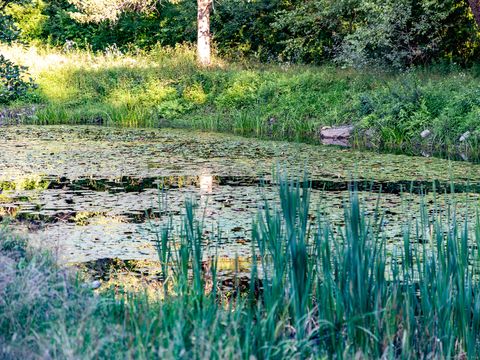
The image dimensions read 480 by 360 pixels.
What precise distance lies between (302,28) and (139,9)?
417 centimetres

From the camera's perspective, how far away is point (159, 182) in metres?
7.90

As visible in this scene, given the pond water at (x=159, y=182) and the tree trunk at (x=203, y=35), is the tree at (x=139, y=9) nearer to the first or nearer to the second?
the tree trunk at (x=203, y=35)

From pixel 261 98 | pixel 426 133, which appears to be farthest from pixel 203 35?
pixel 426 133

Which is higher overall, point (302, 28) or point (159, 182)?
point (302, 28)

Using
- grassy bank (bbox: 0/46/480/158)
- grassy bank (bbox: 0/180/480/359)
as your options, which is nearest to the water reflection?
grassy bank (bbox: 0/46/480/158)

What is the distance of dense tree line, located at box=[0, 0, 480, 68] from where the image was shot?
15.1m

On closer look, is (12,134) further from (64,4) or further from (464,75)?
(64,4)

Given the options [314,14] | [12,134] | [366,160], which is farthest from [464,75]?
[12,134]

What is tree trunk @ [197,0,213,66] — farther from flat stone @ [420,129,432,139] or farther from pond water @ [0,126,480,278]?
flat stone @ [420,129,432,139]

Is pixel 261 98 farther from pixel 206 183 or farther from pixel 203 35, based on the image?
pixel 206 183

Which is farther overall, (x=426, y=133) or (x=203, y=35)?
(x=203, y=35)

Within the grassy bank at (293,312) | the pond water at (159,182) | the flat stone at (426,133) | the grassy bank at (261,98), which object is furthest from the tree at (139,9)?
the grassy bank at (293,312)

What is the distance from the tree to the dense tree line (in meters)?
0.07

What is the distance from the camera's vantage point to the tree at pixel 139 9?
17844mm
